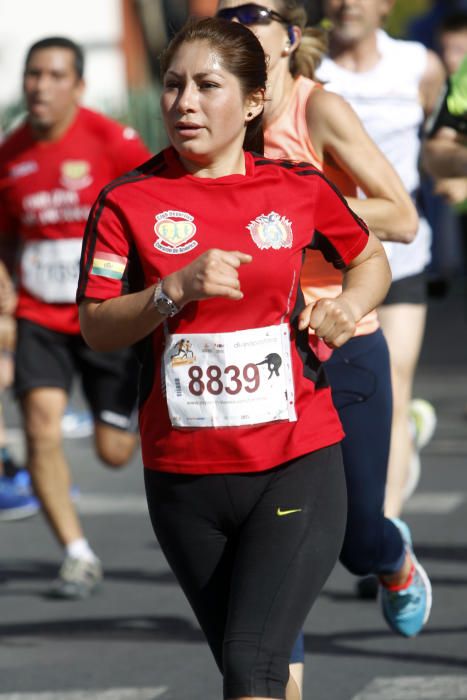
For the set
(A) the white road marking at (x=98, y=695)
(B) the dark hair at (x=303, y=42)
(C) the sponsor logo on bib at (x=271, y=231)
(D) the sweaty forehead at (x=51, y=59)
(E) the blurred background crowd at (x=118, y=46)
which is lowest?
(E) the blurred background crowd at (x=118, y=46)

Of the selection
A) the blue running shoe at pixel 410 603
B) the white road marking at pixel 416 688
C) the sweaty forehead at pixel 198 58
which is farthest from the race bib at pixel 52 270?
the sweaty forehead at pixel 198 58

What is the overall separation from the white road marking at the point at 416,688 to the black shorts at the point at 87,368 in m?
2.25

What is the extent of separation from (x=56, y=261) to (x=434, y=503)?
2.29m

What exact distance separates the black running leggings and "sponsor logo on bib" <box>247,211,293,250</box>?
49 centimetres

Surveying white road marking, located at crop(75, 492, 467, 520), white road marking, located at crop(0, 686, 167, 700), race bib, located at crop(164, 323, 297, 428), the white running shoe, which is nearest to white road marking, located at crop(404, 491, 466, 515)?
white road marking, located at crop(75, 492, 467, 520)

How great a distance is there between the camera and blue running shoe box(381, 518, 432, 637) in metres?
5.10

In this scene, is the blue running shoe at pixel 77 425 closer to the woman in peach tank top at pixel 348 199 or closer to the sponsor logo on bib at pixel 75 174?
the sponsor logo on bib at pixel 75 174

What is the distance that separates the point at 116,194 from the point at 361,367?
128 cm

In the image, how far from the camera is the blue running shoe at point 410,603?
16.7 feet

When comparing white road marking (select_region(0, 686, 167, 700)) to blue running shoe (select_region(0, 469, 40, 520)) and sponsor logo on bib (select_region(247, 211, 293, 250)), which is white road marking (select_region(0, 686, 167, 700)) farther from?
blue running shoe (select_region(0, 469, 40, 520))

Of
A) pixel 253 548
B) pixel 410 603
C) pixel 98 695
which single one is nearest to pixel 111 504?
pixel 98 695

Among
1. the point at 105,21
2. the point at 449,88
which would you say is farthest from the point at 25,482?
the point at 105,21

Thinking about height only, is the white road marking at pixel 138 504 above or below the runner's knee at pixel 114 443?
below

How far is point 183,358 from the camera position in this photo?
3660 mm
